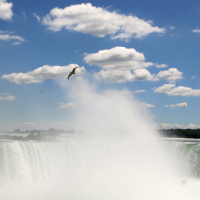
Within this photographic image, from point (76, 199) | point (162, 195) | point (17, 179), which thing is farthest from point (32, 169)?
point (162, 195)

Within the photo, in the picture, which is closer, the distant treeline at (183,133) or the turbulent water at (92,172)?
the turbulent water at (92,172)

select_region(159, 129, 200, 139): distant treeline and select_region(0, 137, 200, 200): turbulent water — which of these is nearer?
select_region(0, 137, 200, 200): turbulent water

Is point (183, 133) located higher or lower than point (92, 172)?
higher

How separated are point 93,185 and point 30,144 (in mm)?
7195

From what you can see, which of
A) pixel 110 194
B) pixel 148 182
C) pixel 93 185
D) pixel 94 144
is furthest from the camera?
pixel 94 144

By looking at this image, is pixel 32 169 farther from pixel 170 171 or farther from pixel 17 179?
pixel 170 171

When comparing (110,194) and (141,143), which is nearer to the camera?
(110,194)

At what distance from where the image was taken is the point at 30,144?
23.2 metres

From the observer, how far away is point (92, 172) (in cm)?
2683

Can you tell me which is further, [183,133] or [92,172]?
[183,133]

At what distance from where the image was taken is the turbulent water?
20797mm

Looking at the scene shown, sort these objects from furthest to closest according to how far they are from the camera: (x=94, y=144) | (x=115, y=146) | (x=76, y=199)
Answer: (x=115, y=146) < (x=94, y=144) < (x=76, y=199)

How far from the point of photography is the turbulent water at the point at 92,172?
20.8 m

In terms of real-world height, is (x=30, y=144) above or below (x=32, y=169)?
above
